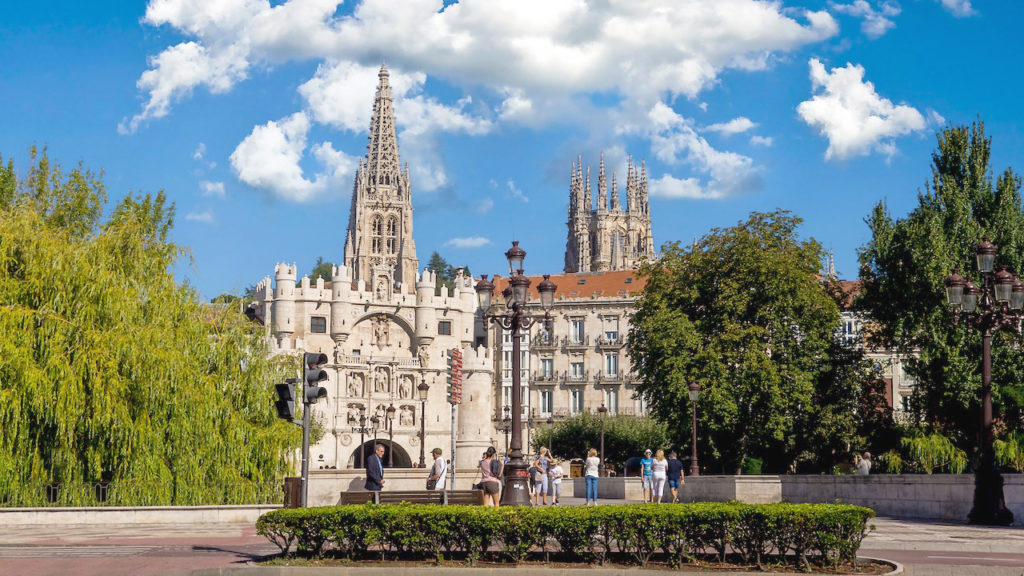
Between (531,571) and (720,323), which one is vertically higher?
(720,323)

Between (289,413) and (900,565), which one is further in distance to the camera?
(289,413)

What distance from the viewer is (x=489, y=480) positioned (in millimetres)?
21844

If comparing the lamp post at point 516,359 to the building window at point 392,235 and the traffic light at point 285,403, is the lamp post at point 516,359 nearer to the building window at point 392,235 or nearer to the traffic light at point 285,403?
the traffic light at point 285,403

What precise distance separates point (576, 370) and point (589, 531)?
7755cm

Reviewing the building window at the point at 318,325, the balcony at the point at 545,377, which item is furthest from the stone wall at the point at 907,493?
the balcony at the point at 545,377

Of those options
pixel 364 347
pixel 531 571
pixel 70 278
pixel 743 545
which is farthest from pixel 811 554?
pixel 364 347

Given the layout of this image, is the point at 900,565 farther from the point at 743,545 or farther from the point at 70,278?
the point at 70,278

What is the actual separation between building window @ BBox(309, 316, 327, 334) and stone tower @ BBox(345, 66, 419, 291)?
88.2ft

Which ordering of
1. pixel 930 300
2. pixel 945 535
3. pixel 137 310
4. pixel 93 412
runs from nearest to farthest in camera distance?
pixel 945 535, pixel 93 412, pixel 137 310, pixel 930 300

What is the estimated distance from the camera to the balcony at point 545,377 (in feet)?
300

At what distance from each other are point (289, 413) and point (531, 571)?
16.5 ft

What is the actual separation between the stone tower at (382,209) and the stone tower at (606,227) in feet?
98.0

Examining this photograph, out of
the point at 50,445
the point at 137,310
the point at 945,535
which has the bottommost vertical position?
the point at 945,535

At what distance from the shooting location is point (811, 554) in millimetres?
14258
